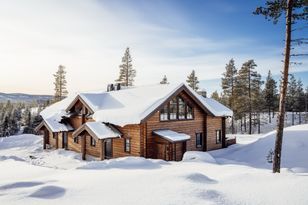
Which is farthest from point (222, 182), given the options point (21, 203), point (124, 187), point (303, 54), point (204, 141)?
point (204, 141)

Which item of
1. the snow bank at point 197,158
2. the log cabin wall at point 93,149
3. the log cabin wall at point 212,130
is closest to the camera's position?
the snow bank at point 197,158

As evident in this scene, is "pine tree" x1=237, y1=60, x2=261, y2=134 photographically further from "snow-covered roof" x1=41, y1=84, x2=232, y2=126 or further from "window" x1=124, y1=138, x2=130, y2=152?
"window" x1=124, y1=138, x2=130, y2=152

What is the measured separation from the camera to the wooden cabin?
21.0 meters

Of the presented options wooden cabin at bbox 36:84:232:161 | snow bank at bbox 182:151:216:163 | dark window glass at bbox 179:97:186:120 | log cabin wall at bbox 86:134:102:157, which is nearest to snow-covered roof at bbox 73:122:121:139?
wooden cabin at bbox 36:84:232:161

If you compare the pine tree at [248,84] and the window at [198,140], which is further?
the pine tree at [248,84]

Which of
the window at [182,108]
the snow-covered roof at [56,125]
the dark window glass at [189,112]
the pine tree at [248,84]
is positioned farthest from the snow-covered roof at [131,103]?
the pine tree at [248,84]

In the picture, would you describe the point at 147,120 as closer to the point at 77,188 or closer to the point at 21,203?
the point at 77,188

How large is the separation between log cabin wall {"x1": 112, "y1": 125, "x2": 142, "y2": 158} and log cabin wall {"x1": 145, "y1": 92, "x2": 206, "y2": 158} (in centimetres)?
73

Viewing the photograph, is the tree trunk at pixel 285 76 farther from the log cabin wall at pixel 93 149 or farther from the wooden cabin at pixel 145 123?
the log cabin wall at pixel 93 149

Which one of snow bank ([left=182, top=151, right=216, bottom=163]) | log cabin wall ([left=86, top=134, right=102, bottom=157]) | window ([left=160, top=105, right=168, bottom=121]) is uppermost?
window ([left=160, top=105, right=168, bottom=121])

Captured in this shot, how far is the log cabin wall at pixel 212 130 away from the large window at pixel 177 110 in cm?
273

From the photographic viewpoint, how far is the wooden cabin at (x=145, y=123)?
20969 mm

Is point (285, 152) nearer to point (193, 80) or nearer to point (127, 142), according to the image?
point (127, 142)

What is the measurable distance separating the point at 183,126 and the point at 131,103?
507cm
